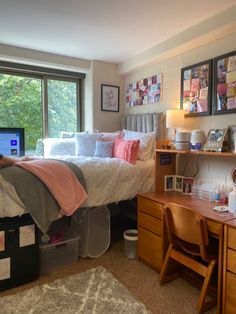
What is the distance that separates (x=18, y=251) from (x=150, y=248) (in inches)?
43.4

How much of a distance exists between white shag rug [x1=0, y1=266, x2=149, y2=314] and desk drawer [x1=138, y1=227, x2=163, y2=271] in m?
0.37

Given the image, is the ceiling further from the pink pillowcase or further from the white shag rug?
the white shag rug

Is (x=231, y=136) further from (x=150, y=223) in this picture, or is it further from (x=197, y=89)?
(x=150, y=223)

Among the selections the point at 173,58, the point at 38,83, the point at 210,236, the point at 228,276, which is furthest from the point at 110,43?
the point at 228,276

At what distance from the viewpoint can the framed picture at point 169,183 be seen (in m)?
2.53

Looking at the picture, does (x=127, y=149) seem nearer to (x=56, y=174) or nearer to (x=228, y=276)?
→ (x=56, y=174)

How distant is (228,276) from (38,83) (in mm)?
3266

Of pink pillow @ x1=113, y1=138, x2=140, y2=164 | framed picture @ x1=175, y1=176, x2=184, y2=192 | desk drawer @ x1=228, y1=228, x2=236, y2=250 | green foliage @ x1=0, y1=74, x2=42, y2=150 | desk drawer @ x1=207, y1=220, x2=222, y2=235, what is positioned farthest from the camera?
green foliage @ x1=0, y1=74, x2=42, y2=150

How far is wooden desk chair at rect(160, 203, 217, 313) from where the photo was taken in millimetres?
1632

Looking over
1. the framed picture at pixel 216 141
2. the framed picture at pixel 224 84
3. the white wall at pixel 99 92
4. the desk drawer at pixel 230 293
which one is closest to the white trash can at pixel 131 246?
the desk drawer at pixel 230 293

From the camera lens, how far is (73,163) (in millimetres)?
2246

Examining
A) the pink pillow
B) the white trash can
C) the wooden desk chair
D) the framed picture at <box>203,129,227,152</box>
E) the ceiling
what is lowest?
the white trash can

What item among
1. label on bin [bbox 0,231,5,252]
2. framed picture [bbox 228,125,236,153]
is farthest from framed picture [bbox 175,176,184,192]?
label on bin [bbox 0,231,5,252]

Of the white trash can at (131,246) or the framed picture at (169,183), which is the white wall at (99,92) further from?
the white trash can at (131,246)
